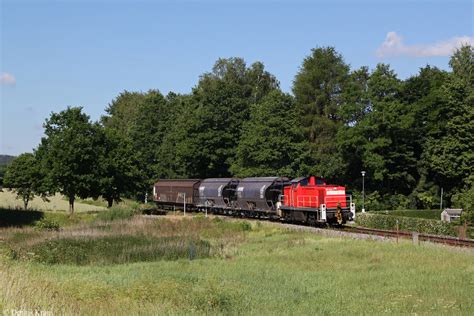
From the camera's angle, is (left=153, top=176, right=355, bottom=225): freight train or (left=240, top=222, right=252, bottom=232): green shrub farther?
(left=240, top=222, right=252, bottom=232): green shrub

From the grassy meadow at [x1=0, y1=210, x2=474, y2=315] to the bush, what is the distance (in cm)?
1017

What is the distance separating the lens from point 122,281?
2112cm

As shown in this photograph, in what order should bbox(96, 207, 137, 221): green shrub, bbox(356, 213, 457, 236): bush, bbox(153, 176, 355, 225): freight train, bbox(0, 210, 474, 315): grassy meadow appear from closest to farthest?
bbox(0, 210, 474, 315): grassy meadow → bbox(356, 213, 457, 236): bush → bbox(153, 176, 355, 225): freight train → bbox(96, 207, 137, 221): green shrub

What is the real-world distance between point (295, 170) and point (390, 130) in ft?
48.0

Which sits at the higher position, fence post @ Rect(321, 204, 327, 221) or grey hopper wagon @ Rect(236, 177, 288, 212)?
grey hopper wagon @ Rect(236, 177, 288, 212)

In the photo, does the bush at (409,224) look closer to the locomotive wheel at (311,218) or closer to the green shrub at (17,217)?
the locomotive wheel at (311,218)

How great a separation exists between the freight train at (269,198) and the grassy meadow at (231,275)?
12.6 ft

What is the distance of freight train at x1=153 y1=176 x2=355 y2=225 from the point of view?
41.9 meters

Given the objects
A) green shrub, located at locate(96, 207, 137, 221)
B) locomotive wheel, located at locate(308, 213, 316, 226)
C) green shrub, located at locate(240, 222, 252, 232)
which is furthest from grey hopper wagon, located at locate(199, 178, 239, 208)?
locomotive wheel, located at locate(308, 213, 316, 226)

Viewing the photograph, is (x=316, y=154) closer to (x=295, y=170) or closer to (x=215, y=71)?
(x=295, y=170)

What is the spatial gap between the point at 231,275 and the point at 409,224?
2600 centimetres

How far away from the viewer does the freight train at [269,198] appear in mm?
41938

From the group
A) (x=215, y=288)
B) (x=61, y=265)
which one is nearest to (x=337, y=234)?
(x=61, y=265)

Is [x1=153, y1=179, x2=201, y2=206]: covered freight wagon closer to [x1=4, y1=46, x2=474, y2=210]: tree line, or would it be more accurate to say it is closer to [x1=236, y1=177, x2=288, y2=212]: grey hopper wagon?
[x1=4, y1=46, x2=474, y2=210]: tree line
